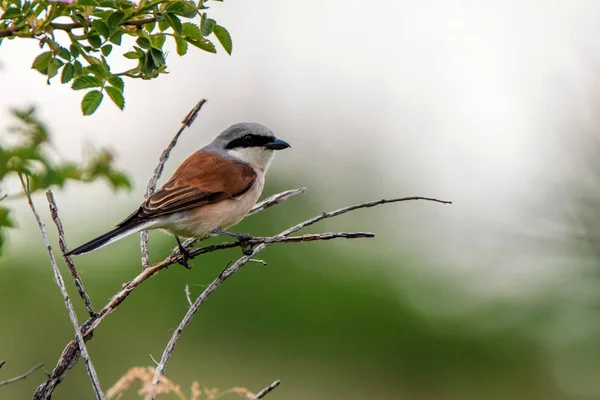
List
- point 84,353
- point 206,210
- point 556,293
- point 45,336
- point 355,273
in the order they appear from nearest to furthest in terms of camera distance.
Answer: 1. point 84,353
2. point 206,210
3. point 45,336
4. point 556,293
5. point 355,273

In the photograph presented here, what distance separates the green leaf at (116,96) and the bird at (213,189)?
50.3 inches

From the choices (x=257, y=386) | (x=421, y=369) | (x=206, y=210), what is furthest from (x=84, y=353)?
(x=421, y=369)

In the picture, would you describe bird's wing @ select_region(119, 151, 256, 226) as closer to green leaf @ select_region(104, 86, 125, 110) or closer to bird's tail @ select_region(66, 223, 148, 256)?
bird's tail @ select_region(66, 223, 148, 256)

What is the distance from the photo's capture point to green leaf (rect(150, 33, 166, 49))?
6.68 feet

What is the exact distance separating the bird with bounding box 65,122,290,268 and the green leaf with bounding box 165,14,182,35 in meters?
1.41

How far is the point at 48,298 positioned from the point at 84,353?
15.3ft

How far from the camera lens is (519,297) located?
6.77 m

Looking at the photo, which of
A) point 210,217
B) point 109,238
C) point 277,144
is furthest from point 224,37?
point 277,144

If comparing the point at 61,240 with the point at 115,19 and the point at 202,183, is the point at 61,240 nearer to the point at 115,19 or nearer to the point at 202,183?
the point at 115,19

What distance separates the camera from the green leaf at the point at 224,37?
2.09m

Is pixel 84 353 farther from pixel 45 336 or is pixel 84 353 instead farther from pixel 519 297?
pixel 519 297

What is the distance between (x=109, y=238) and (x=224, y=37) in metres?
1.41

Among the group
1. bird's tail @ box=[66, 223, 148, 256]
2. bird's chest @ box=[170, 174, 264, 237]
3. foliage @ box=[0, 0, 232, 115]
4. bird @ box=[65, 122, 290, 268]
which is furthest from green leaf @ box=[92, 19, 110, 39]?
bird's chest @ box=[170, 174, 264, 237]

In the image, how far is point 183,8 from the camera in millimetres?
1950
